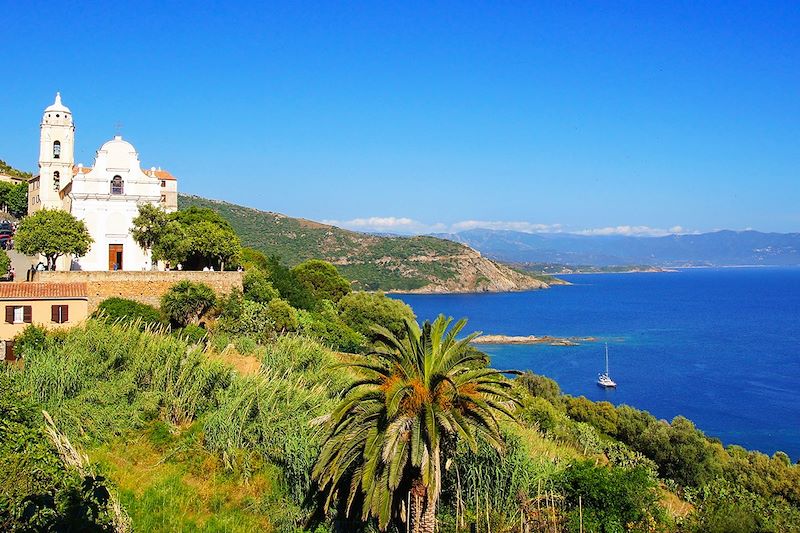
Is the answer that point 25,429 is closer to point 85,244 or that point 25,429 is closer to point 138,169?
point 85,244

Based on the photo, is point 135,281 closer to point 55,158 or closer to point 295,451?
point 55,158

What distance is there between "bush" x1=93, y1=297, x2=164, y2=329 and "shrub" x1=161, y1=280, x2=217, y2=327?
1.60ft

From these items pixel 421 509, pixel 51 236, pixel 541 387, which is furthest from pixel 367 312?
pixel 421 509

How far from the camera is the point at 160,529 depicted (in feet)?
38.1

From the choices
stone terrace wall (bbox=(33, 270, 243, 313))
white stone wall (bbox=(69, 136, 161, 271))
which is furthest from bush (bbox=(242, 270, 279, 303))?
white stone wall (bbox=(69, 136, 161, 271))

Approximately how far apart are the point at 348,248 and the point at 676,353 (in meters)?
85.4

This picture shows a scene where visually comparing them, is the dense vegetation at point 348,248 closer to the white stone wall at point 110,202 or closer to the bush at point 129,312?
the white stone wall at point 110,202

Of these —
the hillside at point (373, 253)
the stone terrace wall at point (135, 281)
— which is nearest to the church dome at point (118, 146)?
the stone terrace wall at point (135, 281)

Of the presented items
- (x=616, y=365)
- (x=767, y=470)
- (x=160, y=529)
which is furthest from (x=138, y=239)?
(x=616, y=365)

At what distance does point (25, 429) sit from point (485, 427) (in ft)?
21.2

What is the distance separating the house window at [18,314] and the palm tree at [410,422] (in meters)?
15.0

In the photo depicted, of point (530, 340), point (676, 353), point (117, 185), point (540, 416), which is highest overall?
point (117, 185)

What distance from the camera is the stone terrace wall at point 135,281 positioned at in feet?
81.0

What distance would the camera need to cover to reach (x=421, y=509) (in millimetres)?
10789
